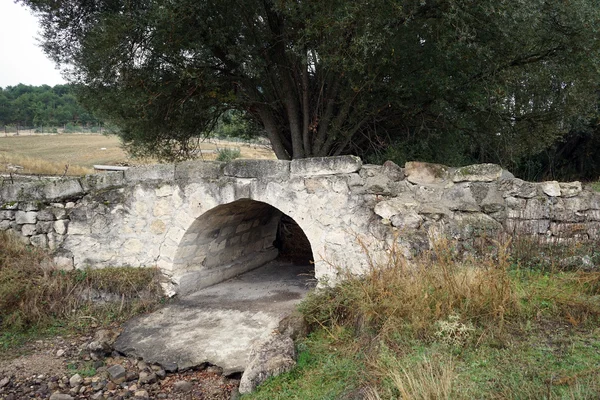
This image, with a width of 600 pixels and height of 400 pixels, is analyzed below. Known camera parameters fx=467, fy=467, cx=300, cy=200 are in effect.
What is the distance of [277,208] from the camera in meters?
6.50

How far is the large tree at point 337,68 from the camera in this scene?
263 inches

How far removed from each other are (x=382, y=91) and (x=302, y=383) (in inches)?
223

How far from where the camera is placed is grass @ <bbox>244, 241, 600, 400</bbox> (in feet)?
9.79

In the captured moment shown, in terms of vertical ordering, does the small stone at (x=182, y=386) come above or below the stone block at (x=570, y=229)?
below

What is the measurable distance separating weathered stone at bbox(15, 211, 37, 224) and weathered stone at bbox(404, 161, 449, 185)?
5.29 metres

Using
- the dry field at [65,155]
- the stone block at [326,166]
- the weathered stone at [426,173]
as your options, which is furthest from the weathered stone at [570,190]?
the dry field at [65,155]

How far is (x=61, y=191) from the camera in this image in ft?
22.0

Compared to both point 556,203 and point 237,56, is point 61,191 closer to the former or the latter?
point 237,56

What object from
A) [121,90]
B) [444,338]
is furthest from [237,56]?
[444,338]

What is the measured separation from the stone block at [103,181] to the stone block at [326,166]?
2.56m

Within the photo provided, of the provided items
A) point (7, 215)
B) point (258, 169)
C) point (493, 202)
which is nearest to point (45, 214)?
point (7, 215)

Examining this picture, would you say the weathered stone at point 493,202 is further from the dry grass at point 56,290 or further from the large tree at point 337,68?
the dry grass at point 56,290

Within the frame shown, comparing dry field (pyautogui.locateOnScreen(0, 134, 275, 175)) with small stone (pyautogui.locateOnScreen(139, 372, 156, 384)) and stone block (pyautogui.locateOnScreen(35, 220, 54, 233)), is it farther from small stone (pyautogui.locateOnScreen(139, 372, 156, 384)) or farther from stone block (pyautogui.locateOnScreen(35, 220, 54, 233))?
small stone (pyautogui.locateOnScreen(139, 372, 156, 384))

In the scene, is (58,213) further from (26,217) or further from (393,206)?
(393,206)
